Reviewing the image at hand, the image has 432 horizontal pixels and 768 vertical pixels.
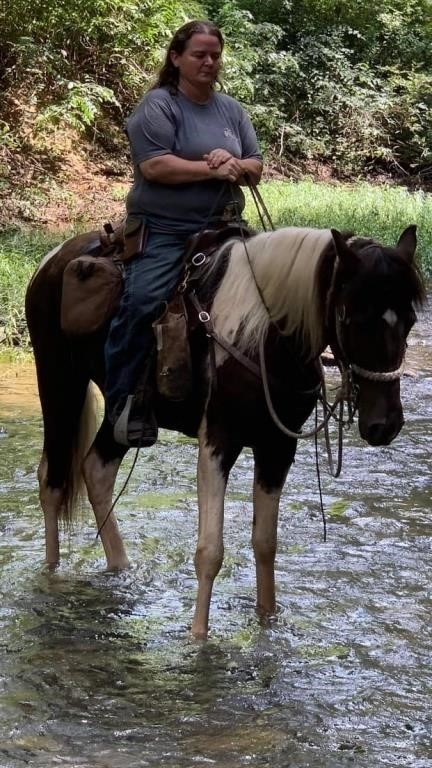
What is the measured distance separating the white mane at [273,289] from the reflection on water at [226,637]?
1265 millimetres

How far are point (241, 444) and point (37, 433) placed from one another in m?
3.43

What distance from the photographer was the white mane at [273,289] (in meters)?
3.50

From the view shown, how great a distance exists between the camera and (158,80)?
409 centimetres

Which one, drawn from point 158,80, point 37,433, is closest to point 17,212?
point 37,433

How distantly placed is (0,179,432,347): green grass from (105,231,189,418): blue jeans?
17.9 feet

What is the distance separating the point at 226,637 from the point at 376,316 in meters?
1.58

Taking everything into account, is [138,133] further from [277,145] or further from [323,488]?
[277,145]

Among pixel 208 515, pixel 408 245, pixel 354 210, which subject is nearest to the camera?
pixel 408 245

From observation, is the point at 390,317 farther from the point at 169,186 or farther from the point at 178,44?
the point at 178,44

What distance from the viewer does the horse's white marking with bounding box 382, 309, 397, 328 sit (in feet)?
10.6

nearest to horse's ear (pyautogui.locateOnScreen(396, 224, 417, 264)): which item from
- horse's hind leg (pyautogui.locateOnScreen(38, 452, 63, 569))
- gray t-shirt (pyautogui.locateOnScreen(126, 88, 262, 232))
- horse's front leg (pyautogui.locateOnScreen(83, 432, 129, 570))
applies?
gray t-shirt (pyautogui.locateOnScreen(126, 88, 262, 232))

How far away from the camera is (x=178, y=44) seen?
3.98 metres

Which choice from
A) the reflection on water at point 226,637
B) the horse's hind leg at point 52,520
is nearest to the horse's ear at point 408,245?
the reflection on water at point 226,637

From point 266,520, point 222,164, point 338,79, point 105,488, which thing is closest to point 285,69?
point 338,79
